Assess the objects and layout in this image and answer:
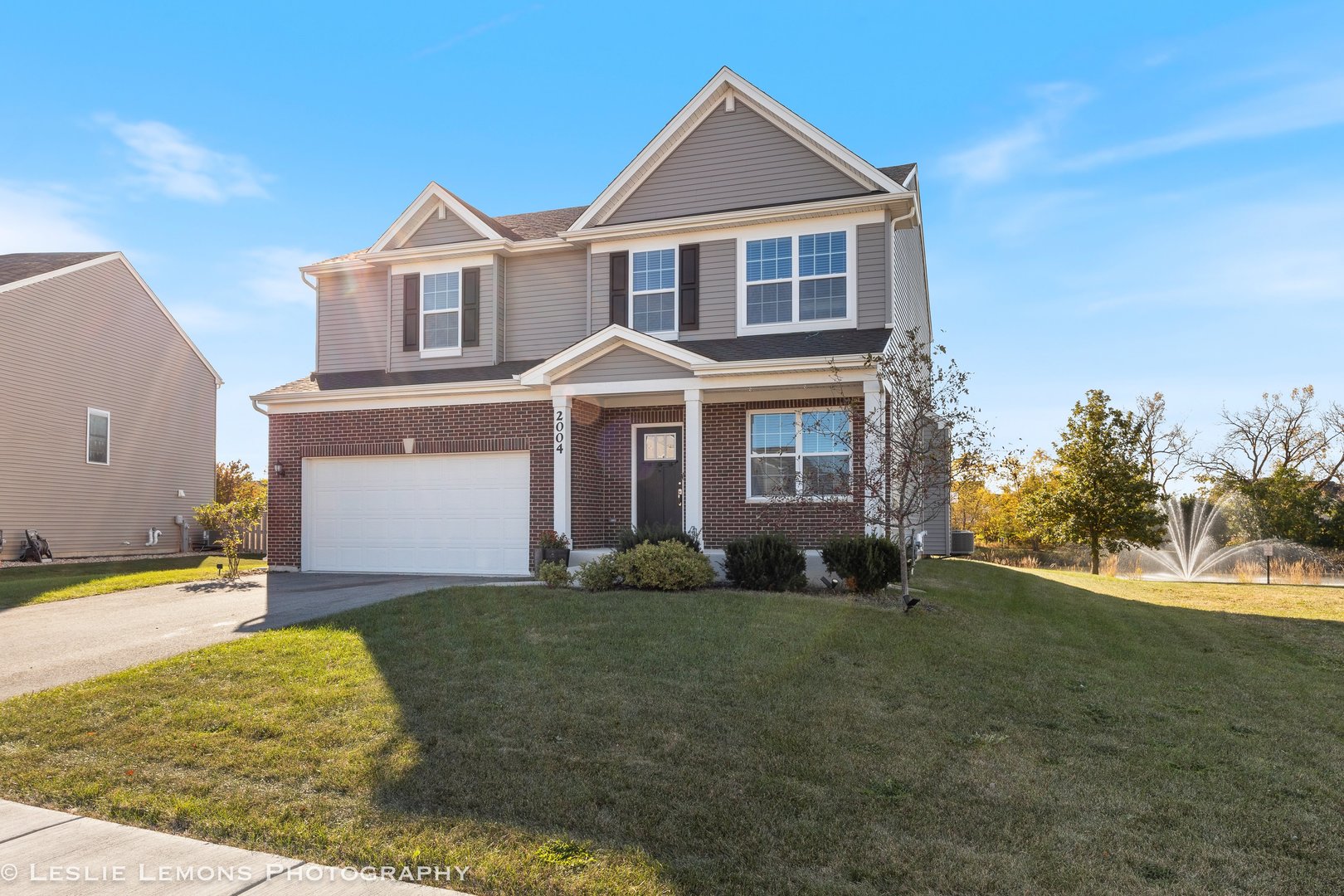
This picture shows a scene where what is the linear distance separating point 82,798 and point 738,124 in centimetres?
1413

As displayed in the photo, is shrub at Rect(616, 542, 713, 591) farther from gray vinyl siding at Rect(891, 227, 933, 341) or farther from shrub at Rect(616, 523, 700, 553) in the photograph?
gray vinyl siding at Rect(891, 227, 933, 341)

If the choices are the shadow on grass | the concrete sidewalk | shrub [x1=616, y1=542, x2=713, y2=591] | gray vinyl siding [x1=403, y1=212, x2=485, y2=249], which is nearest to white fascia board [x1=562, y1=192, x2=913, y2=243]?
gray vinyl siding [x1=403, y1=212, x2=485, y2=249]

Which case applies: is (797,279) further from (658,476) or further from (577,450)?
(577,450)

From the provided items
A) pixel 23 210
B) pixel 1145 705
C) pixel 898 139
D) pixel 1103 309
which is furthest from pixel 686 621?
pixel 1103 309

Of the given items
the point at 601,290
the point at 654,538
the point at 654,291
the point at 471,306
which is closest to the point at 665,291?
the point at 654,291

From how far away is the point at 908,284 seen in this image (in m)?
18.3

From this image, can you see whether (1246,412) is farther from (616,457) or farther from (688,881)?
(688,881)

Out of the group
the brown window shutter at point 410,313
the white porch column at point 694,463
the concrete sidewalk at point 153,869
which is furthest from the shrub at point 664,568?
the brown window shutter at point 410,313

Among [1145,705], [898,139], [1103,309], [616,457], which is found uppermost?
[898,139]

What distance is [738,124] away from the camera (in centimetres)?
1545

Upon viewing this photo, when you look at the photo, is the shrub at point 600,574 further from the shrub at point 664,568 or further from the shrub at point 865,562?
Result: the shrub at point 865,562

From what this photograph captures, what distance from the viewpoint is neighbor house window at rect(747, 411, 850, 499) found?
13797mm

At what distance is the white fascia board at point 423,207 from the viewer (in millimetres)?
16750

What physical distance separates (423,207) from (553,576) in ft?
29.6
